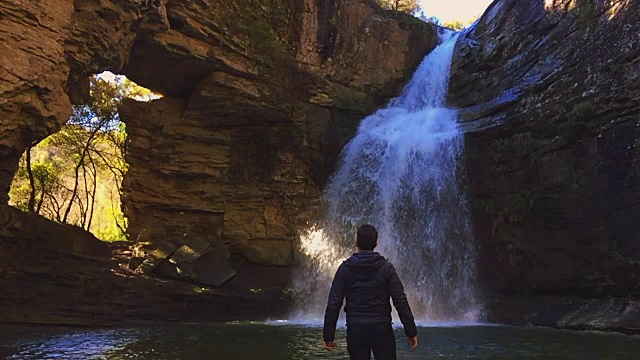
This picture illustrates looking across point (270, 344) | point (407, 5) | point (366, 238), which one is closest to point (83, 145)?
point (270, 344)

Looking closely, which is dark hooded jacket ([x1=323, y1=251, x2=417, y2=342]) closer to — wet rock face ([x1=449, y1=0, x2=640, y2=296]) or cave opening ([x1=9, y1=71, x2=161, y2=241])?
wet rock face ([x1=449, y1=0, x2=640, y2=296])

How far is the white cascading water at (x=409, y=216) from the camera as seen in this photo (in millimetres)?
14750

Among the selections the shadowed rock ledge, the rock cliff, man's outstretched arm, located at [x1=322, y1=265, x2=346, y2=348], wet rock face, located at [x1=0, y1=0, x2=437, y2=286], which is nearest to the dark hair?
man's outstretched arm, located at [x1=322, y1=265, x2=346, y2=348]

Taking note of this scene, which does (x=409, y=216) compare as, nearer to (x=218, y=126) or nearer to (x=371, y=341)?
(x=218, y=126)

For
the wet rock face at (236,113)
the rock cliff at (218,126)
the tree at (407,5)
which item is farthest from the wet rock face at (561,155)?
the tree at (407,5)

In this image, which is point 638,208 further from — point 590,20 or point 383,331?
point 383,331

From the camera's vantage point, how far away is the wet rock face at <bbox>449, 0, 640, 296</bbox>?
12117 millimetres

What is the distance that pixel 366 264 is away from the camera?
14.1 ft

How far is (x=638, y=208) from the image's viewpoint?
1168 centimetres

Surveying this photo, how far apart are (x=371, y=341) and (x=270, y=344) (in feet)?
16.6

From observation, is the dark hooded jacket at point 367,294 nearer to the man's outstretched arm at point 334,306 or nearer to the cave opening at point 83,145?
the man's outstretched arm at point 334,306

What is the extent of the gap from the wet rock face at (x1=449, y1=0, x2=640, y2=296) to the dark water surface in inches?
98.6

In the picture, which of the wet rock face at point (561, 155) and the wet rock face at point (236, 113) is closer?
the wet rock face at point (561, 155)

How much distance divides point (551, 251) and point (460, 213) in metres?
2.77
